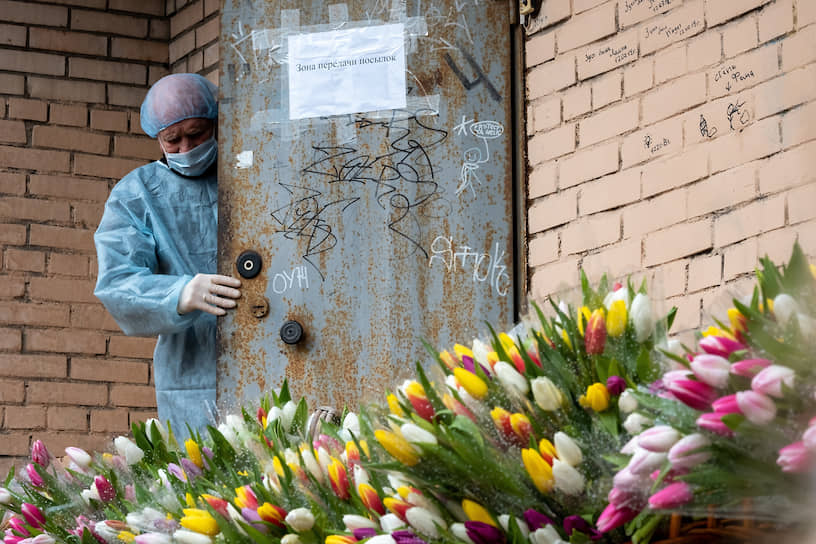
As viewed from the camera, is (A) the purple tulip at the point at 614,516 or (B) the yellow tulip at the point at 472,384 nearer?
(A) the purple tulip at the point at 614,516

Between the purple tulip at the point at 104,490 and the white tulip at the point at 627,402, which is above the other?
the white tulip at the point at 627,402

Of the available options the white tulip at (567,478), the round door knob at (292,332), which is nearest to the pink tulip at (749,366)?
the white tulip at (567,478)

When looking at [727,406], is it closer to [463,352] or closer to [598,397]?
[598,397]

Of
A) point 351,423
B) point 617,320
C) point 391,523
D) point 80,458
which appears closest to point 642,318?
point 617,320

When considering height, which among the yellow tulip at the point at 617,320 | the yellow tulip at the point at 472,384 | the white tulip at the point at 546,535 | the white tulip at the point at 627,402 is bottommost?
the white tulip at the point at 546,535

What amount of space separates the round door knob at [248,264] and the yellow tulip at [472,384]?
6.94 ft

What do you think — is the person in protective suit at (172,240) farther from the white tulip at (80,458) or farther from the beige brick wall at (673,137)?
the white tulip at (80,458)

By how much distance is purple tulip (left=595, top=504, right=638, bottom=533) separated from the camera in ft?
3.75

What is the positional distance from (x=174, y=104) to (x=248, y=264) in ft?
1.70

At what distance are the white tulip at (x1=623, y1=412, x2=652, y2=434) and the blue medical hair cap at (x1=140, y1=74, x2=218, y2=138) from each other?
101 inches

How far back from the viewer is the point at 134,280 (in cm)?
340

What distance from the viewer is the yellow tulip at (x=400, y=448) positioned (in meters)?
1.29

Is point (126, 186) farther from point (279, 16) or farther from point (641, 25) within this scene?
point (641, 25)

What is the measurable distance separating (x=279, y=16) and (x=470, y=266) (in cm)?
89
